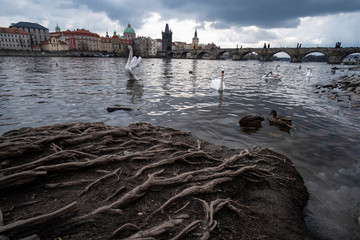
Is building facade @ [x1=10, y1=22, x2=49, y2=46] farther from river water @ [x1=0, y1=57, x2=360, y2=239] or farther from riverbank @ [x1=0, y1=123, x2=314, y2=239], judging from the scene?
riverbank @ [x1=0, y1=123, x2=314, y2=239]

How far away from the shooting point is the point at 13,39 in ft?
418

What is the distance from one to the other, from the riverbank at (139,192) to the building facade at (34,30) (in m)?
187

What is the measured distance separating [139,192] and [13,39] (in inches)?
6798

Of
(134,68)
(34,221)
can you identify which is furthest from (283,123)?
(134,68)

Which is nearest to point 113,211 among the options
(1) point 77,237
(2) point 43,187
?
(1) point 77,237

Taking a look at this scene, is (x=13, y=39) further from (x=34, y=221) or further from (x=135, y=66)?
(x=34, y=221)

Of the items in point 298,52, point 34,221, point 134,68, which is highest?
point 298,52

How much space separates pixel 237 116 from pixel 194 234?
790 cm

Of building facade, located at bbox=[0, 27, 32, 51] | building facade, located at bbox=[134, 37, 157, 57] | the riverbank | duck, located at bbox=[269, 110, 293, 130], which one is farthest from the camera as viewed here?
building facade, located at bbox=[134, 37, 157, 57]

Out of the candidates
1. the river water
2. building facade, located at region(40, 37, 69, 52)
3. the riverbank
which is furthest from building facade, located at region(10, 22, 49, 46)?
the riverbank

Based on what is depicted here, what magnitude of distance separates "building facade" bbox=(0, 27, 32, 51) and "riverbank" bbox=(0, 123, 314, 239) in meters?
165

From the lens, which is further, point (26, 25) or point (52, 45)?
point (26, 25)

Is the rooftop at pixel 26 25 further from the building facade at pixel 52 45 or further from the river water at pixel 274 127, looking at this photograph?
the river water at pixel 274 127

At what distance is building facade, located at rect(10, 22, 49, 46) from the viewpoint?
5866 inches
